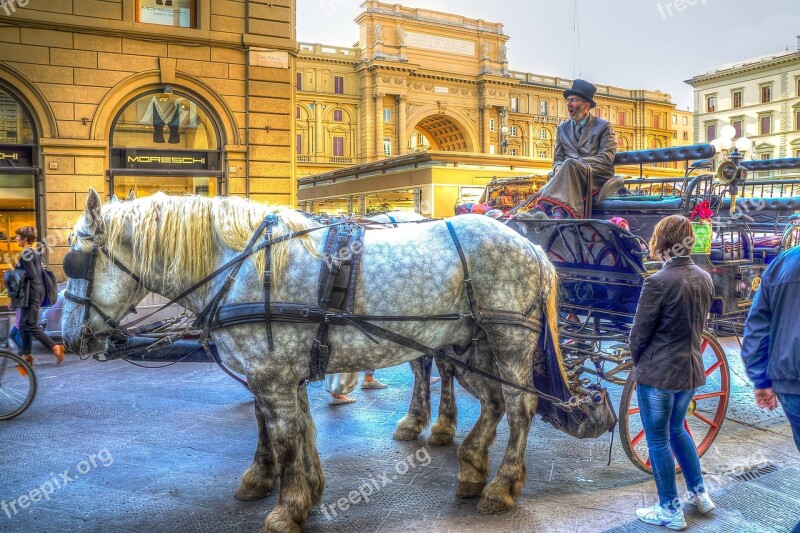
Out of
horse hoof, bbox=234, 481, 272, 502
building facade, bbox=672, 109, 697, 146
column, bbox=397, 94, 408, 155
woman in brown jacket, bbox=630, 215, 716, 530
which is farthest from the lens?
building facade, bbox=672, 109, 697, 146

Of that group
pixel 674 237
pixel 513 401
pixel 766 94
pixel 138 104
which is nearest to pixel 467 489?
pixel 513 401

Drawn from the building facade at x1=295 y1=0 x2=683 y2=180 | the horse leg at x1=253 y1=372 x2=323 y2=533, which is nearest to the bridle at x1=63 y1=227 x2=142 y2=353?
the horse leg at x1=253 y1=372 x2=323 y2=533

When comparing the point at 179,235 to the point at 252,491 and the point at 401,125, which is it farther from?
the point at 401,125

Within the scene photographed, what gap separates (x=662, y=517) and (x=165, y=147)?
12.5 meters

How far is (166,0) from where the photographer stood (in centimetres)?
1341

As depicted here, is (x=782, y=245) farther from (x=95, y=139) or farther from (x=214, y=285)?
(x=95, y=139)

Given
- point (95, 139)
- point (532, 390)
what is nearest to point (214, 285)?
point (532, 390)

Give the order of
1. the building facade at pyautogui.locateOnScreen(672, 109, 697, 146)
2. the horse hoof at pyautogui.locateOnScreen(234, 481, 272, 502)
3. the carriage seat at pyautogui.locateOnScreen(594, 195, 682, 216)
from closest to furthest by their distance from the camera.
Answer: the horse hoof at pyautogui.locateOnScreen(234, 481, 272, 502) < the carriage seat at pyautogui.locateOnScreen(594, 195, 682, 216) < the building facade at pyautogui.locateOnScreen(672, 109, 697, 146)

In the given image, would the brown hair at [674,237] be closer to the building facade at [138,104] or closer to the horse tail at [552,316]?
the horse tail at [552,316]

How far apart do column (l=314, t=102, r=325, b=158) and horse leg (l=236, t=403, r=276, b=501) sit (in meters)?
47.1

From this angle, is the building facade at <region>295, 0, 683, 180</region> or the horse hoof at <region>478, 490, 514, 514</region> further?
the building facade at <region>295, 0, 683, 180</region>

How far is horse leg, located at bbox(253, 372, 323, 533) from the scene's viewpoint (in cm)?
349

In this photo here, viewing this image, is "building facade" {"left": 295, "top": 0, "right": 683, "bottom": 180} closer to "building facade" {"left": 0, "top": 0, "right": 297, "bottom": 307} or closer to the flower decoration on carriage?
"building facade" {"left": 0, "top": 0, "right": 297, "bottom": 307}

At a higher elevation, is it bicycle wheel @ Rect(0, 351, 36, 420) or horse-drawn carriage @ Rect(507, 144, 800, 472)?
horse-drawn carriage @ Rect(507, 144, 800, 472)
